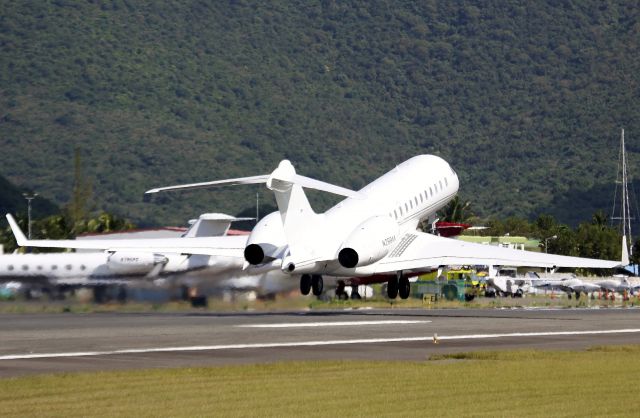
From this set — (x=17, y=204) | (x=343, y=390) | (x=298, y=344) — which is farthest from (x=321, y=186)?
(x=17, y=204)

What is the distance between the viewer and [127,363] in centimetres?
2845

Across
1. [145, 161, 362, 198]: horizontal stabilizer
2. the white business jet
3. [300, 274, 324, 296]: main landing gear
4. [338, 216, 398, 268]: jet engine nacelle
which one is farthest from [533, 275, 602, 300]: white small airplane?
[145, 161, 362, 198]: horizontal stabilizer

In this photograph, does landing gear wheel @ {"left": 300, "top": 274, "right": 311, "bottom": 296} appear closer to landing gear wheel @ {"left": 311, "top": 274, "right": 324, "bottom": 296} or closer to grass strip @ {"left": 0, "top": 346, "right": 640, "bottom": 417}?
landing gear wheel @ {"left": 311, "top": 274, "right": 324, "bottom": 296}

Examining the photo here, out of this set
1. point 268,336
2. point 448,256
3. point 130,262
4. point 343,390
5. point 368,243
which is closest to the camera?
point 343,390

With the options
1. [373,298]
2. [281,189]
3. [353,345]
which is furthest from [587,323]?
[373,298]

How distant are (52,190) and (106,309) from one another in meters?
122

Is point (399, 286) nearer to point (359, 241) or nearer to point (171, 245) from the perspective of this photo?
point (359, 241)

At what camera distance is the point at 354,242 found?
152 feet

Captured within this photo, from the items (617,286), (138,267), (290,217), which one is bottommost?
(617,286)

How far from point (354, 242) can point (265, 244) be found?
313 cm

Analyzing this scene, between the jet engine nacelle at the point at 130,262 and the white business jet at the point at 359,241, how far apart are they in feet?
23.8

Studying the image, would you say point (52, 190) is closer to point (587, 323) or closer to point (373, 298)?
point (373, 298)

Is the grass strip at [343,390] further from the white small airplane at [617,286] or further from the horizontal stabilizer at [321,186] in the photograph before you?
the white small airplane at [617,286]

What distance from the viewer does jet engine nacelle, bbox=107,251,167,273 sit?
5622 cm
